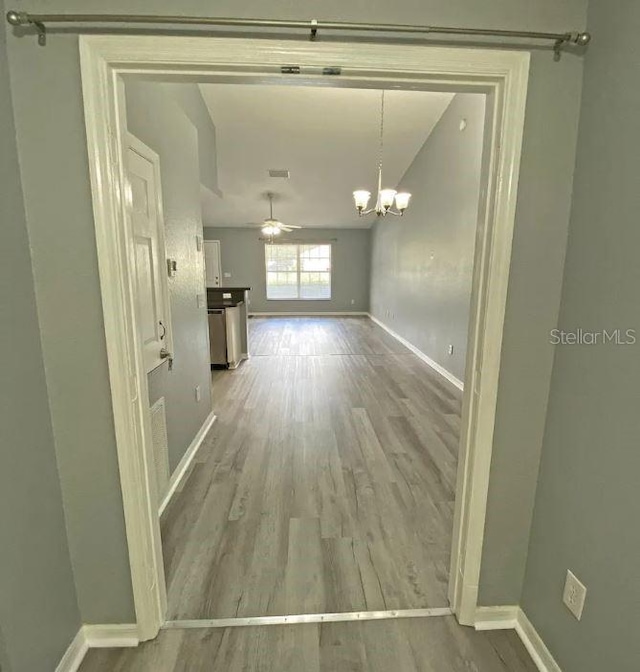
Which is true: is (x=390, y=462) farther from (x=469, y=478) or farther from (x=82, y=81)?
(x=82, y=81)

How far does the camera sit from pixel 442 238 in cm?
493

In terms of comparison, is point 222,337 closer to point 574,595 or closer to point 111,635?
point 111,635

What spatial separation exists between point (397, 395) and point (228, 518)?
8.19 ft

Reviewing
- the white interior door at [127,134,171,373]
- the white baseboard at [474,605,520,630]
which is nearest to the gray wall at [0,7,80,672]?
the white interior door at [127,134,171,373]

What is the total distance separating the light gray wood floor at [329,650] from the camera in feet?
4.39

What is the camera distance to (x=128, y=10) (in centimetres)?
109

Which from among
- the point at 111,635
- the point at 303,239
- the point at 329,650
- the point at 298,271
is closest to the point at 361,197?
the point at 329,650

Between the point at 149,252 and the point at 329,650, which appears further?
the point at 149,252

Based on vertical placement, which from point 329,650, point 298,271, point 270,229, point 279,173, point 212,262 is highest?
point 279,173

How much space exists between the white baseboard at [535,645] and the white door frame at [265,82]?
1.21ft

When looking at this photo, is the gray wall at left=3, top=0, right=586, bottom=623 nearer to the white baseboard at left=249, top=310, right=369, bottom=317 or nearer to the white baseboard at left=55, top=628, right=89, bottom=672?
the white baseboard at left=55, top=628, right=89, bottom=672

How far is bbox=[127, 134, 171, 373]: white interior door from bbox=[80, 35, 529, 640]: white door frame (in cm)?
62

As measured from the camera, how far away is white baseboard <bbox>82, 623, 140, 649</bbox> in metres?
1.42

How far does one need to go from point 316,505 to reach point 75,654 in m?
A: 1.24
